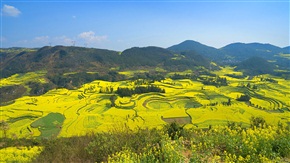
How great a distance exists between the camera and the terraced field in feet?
113

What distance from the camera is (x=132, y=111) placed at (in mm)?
40875

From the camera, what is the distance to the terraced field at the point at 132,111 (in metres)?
34.4

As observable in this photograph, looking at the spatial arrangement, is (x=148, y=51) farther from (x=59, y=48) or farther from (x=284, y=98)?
(x=284, y=98)

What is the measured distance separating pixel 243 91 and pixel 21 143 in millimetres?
50891

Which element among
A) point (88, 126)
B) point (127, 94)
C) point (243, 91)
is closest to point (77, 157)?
point (88, 126)

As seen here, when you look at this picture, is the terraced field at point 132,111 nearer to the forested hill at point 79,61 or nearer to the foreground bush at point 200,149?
the foreground bush at point 200,149

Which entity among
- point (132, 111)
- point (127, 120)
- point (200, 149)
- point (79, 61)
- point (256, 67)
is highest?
point (79, 61)

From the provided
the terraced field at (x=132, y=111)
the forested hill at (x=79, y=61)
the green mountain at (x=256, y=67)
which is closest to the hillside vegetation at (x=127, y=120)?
the terraced field at (x=132, y=111)

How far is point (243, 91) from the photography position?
58.3m

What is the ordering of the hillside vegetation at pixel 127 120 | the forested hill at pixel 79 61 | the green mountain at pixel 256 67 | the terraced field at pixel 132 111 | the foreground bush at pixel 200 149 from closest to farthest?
the foreground bush at pixel 200 149 < the hillside vegetation at pixel 127 120 < the terraced field at pixel 132 111 < the forested hill at pixel 79 61 < the green mountain at pixel 256 67

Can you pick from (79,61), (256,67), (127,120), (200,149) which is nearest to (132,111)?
(127,120)

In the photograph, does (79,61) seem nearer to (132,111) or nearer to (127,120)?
(132,111)

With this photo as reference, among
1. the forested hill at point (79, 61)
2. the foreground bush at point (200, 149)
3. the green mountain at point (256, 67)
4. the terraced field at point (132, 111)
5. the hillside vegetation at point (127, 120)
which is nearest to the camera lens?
the foreground bush at point (200, 149)

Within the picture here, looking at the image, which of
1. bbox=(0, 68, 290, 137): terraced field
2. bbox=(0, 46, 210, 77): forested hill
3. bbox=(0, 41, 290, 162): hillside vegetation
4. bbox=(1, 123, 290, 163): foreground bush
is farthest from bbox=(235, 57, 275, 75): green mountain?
bbox=(1, 123, 290, 163): foreground bush
